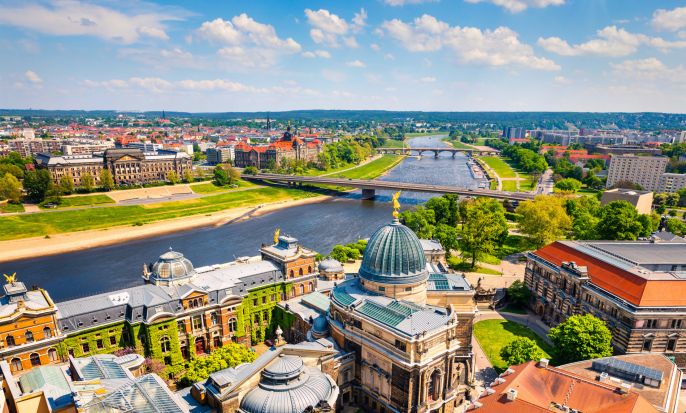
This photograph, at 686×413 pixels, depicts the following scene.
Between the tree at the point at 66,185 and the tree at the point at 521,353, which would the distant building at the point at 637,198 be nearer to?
the tree at the point at 521,353

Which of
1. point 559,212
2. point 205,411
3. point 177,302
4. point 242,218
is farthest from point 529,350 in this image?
point 242,218

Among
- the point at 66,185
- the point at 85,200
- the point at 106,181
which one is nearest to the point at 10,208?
the point at 66,185

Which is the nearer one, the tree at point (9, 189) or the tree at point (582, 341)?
the tree at point (582, 341)

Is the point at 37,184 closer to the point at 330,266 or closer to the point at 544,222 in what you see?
the point at 330,266

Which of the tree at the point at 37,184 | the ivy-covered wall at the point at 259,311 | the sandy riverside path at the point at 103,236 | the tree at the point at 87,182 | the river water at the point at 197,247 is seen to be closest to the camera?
the ivy-covered wall at the point at 259,311

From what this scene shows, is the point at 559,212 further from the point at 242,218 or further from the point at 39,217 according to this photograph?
the point at 39,217

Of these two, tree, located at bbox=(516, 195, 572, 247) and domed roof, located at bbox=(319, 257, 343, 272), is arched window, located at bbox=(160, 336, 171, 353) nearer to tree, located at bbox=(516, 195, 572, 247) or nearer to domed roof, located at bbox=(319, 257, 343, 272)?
domed roof, located at bbox=(319, 257, 343, 272)

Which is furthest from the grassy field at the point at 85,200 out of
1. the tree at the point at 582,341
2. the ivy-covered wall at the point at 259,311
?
the tree at the point at 582,341
